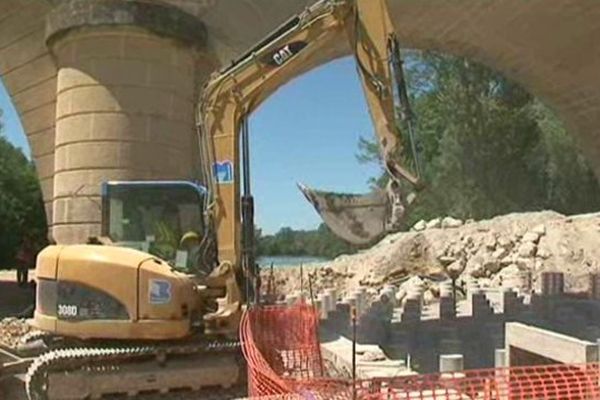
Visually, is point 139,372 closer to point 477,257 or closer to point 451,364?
point 451,364

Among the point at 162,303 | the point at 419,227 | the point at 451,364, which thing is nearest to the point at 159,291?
the point at 162,303

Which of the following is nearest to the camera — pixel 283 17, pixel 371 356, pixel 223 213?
pixel 223 213

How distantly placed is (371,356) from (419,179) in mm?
3015

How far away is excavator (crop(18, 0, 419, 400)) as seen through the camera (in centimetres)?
650

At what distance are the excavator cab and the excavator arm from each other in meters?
0.52

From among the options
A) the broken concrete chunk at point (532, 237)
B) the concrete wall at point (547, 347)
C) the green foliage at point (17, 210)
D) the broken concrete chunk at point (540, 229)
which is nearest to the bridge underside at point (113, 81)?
the concrete wall at point (547, 347)

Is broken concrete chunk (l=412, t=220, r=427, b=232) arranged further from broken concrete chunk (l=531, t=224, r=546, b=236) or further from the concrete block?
the concrete block

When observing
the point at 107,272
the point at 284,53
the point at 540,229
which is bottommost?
the point at 107,272

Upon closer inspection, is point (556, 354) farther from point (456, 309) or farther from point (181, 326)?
point (456, 309)

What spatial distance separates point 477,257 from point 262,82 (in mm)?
14880

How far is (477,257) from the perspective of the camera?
20.5 m

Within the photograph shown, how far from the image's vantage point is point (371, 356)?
8125mm

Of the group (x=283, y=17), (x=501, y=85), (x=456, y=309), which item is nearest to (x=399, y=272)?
Answer: (x=456, y=309)

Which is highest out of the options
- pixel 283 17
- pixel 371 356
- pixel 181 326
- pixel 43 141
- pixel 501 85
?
pixel 501 85
